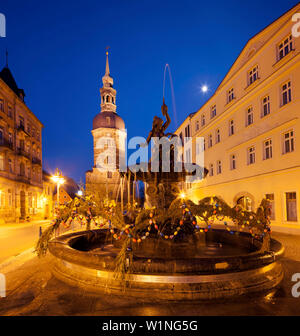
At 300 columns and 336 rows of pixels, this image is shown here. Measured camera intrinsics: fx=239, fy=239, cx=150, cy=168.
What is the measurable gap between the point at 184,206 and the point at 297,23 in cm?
1652

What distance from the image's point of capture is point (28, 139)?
35625 millimetres

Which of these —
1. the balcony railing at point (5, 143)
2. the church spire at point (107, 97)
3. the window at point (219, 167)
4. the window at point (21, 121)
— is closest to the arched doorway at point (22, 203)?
the balcony railing at point (5, 143)

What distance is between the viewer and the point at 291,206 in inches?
590

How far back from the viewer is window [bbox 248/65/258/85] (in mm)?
19266

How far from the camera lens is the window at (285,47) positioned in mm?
15684

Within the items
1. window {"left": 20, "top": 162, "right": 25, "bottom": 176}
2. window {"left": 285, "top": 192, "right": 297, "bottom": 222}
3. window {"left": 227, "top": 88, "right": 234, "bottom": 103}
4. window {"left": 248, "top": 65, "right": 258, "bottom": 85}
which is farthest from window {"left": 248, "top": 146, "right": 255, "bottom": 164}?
window {"left": 20, "top": 162, "right": 25, "bottom": 176}

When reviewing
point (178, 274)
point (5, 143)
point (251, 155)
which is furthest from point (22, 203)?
point (178, 274)

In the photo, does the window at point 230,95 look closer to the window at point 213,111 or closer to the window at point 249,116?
the window at point 213,111

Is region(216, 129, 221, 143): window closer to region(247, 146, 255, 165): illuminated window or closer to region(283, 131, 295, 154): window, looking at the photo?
region(247, 146, 255, 165): illuminated window

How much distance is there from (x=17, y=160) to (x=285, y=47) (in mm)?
31338

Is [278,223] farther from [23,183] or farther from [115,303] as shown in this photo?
[23,183]

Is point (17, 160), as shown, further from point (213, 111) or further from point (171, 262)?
point (171, 262)

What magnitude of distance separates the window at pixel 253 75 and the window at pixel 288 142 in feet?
20.3
